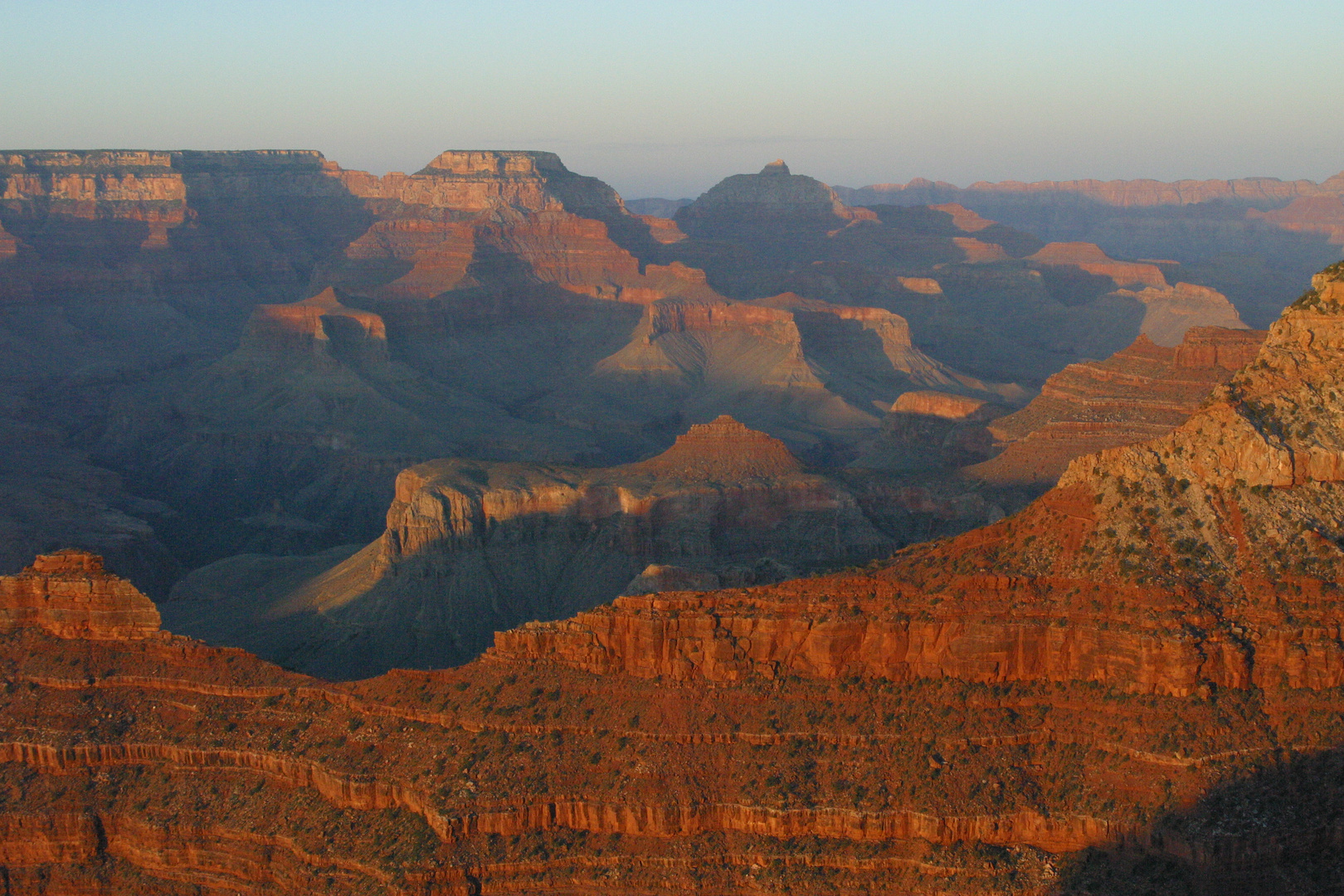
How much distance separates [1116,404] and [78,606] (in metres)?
56.9

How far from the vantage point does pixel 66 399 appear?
15338 cm

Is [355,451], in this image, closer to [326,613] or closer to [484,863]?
[326,613]

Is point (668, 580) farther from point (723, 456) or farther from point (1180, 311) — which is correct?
point (1180, 311)

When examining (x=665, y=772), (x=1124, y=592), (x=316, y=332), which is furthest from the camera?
(x=316, y=332)

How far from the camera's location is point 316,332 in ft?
470

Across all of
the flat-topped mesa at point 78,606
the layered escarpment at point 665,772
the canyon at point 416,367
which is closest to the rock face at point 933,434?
the canyon at point 416,367

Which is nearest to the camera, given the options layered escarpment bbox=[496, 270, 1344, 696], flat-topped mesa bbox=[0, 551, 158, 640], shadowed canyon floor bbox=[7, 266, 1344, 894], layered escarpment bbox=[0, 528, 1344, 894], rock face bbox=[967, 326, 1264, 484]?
layered escarpment bbox=[0, 528, 1344, 894]

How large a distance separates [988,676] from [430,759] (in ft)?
44.8

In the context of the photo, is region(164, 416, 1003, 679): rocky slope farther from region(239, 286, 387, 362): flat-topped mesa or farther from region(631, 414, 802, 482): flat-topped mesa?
region(239, 286, 387, 362): flat-topped mesa

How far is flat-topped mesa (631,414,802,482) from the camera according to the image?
75.9 meters

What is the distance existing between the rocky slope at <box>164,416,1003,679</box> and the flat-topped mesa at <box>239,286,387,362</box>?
67.6 meters

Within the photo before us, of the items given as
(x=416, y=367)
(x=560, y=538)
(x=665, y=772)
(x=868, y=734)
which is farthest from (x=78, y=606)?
(x=416, y=367)

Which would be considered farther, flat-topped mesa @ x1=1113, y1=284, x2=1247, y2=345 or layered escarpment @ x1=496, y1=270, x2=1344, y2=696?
flat-topped mesa @ x1=1113, y1=284, x2=1247, y2=345

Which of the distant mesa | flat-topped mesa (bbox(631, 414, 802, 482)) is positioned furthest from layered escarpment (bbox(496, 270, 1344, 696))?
flat-topped mesa (bbox(631, 414, 802, 482))
